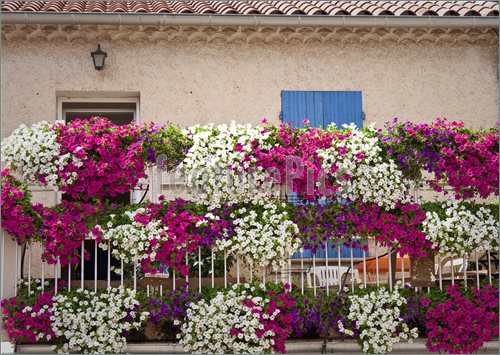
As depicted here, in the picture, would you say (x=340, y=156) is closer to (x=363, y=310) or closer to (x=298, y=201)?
(x=298, y=201)

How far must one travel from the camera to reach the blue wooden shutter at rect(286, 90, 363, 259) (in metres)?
10.3

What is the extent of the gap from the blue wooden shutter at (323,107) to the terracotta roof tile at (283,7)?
1.09 m

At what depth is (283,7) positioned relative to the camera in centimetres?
1041

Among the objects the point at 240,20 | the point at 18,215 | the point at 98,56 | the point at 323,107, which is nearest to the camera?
the point at 18,215

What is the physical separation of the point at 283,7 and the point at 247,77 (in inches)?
43.0

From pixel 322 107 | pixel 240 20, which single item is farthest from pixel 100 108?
pixel 322 107

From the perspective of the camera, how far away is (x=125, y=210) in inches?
285

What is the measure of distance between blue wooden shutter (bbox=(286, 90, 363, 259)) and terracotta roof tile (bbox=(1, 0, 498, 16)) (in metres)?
1.09

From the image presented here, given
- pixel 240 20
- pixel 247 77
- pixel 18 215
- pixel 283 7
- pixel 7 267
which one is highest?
pixel 283 7

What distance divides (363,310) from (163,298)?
188 cm

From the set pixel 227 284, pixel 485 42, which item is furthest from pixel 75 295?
pixel 485 42

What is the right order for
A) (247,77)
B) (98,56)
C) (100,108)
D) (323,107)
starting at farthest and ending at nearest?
1. (100,108)
2. (323,107)
3. (247,77)
4. (98,56)

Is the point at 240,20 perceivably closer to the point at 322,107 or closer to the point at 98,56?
the point at 322,107

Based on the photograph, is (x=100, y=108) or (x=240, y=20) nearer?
(x=240, y=20)
